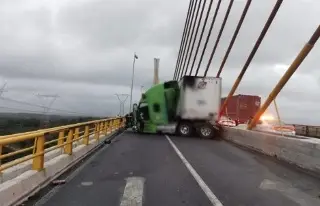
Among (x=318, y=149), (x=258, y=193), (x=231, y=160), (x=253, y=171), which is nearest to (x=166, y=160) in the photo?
(x=231, y=160)

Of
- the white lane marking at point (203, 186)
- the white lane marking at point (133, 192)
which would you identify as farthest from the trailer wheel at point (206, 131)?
the white lane marking at point (133, 192)

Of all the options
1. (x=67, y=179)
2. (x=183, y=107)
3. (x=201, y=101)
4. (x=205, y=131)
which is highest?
(x=201, y=101)

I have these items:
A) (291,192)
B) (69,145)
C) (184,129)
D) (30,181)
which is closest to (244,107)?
(184,129)

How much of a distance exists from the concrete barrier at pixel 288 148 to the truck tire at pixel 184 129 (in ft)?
24.8

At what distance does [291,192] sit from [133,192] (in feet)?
10.4

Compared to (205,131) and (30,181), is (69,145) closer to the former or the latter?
(30,181)

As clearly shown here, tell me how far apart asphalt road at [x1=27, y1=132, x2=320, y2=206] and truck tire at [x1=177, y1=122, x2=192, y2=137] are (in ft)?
47.4

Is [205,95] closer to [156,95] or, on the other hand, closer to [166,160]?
[156,95]

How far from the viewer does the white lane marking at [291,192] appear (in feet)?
26.9

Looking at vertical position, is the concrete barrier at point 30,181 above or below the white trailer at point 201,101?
below

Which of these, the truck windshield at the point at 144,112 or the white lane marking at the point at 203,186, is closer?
the white lane marking at the point at 203,186

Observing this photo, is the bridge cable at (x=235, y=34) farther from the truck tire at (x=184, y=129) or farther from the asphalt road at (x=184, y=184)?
the asphalt road at (x=184, y=184)

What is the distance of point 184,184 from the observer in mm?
9648

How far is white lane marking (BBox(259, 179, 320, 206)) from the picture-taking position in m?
8.21
